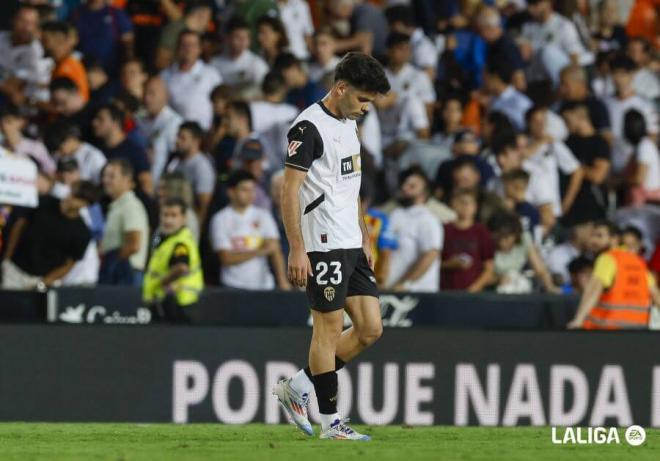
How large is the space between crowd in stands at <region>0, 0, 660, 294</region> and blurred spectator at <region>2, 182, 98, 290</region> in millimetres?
20

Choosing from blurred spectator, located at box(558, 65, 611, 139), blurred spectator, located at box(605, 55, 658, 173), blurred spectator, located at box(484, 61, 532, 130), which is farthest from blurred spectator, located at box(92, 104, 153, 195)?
blurred spectator, located at box(605, 55, 658, 173)

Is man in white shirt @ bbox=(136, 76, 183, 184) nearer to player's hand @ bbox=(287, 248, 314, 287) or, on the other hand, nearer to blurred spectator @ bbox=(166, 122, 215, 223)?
blurred spectator @ bbox=(166, 122, 215, 223)

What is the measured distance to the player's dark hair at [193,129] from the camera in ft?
50.2

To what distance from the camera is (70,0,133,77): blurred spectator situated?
57.0ft

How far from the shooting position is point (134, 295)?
14.2m

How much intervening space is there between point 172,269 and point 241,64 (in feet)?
14.2

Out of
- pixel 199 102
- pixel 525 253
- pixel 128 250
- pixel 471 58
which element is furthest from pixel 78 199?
pixel 471 58

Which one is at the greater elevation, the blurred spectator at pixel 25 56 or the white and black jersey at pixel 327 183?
the blurred spectator at pixel 25 56

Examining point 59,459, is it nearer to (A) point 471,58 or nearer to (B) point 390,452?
(B) point 390,452

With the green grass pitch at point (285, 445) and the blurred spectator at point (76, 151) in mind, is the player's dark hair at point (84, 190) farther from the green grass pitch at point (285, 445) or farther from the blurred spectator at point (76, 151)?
the green grass pitch at point (285, 445)

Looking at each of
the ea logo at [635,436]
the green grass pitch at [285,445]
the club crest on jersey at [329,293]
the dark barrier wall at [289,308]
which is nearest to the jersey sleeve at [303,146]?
the club crest on jersey at [329,293]

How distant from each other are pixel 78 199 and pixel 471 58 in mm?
6033

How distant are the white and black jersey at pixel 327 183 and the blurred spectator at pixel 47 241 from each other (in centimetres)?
590

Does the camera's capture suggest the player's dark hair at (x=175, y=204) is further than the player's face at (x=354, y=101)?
Yes
